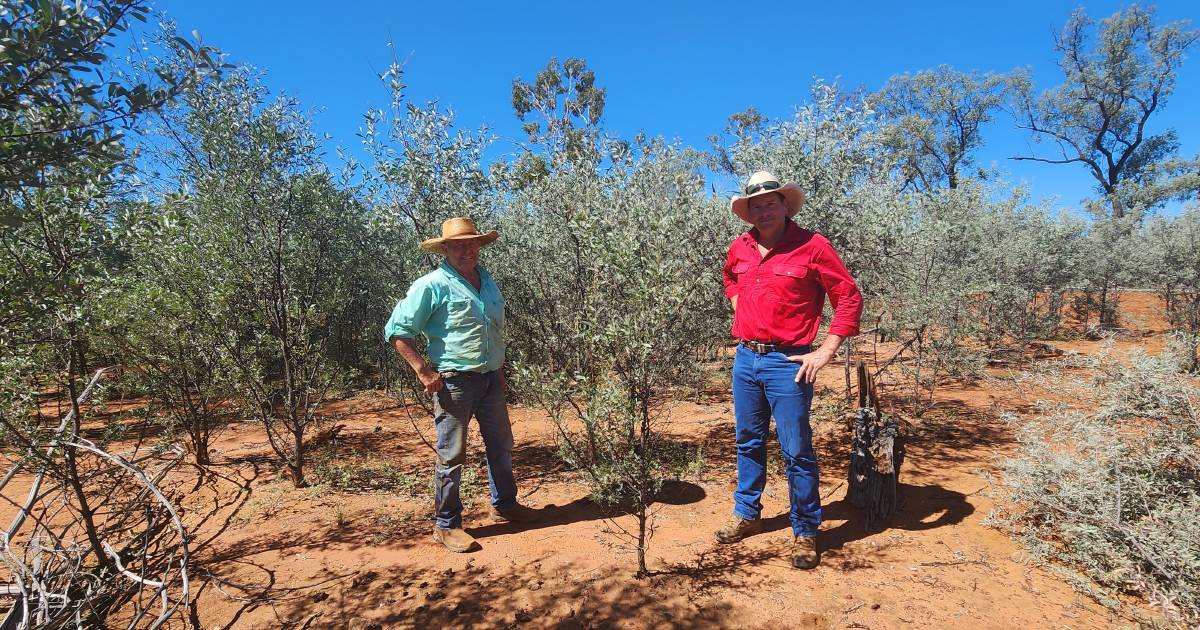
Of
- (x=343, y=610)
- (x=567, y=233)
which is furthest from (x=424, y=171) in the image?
(x=343, y=610)

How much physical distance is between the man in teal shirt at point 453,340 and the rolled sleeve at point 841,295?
6.90ft

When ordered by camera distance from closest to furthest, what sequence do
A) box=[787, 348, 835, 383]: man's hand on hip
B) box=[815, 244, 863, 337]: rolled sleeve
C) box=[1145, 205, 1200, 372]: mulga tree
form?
box=[787, 348, 835, 383]: man's hand on hip, box=[815, 244, 863, 337]: rolled sleeve, box=[1145, 205, 1200, 372]: mulga tree

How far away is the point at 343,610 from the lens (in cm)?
288

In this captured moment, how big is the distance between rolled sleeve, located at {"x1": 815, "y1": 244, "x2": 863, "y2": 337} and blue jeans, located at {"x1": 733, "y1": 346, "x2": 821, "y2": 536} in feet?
0.82

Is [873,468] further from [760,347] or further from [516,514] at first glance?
[516,514]

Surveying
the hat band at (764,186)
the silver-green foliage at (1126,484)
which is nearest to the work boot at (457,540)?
the hat band at (764,186)

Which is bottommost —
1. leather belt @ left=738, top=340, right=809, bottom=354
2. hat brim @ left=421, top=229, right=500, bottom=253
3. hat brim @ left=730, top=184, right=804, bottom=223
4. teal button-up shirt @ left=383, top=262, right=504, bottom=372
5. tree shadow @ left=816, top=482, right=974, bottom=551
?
tree shadow @ left=816, top=482, right=974, bottom=551

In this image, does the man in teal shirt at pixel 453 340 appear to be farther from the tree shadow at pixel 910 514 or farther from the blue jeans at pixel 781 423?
the tree shadow at pixel 910 514

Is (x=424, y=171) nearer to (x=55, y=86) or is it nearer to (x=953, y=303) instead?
(x=55, y=86)

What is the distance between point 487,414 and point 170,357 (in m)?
3.38

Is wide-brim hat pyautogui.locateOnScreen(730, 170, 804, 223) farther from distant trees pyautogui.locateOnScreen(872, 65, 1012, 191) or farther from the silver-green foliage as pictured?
distant trees pyautogui.locateOnScreen(872, 65, 1012, 191)

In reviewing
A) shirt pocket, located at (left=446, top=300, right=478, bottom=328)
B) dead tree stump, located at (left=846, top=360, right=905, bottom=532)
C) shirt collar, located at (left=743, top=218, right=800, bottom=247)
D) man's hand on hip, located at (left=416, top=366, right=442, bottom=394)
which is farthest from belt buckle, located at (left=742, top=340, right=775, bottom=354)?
man's hand on hip, located at (left=416, top=366, right=442, bottom=394)

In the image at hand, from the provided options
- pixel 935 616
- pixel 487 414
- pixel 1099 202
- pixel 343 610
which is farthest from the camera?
pixel 1099 202

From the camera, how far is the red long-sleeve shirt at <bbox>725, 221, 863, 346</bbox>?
301 centimetres
